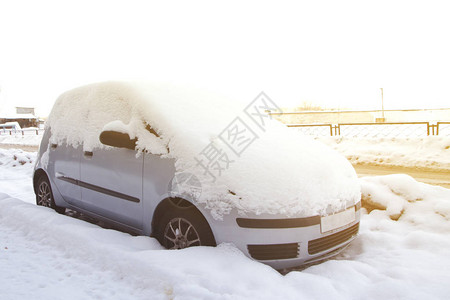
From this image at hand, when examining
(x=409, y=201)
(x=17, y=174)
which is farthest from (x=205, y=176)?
(x=17, y=174)

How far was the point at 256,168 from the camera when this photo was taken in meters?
2.70

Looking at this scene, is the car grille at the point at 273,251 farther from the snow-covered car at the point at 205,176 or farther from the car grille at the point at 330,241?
the car grille at the point at 330,241

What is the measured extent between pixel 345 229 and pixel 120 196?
6.53ft

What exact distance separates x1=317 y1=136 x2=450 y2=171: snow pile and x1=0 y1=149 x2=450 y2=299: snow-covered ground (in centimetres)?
632

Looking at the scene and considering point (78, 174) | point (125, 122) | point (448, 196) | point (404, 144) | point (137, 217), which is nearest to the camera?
point (137, 217)

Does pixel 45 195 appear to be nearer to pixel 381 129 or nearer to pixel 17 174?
pixel 17 174

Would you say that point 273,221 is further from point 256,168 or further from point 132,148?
point 132,148

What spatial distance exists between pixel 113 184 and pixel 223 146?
116 centimetres

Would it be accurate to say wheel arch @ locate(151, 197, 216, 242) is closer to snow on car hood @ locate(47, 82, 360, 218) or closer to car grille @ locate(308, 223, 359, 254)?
snow on car hood @ locate(47, 82, 360, 218)

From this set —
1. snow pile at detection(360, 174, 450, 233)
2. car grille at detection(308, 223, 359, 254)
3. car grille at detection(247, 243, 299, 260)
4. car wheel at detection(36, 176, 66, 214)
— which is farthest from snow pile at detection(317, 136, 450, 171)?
car wheel at detection(36, 176, 66, 214)

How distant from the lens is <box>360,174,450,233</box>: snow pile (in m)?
3.68

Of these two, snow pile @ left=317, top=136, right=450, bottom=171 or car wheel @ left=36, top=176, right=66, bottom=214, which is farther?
snow pile @ left=317, top=136, right=450, bottom=171

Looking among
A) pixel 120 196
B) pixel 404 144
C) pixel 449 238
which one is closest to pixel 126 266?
pixel 120 196

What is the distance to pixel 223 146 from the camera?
9.54 feet
